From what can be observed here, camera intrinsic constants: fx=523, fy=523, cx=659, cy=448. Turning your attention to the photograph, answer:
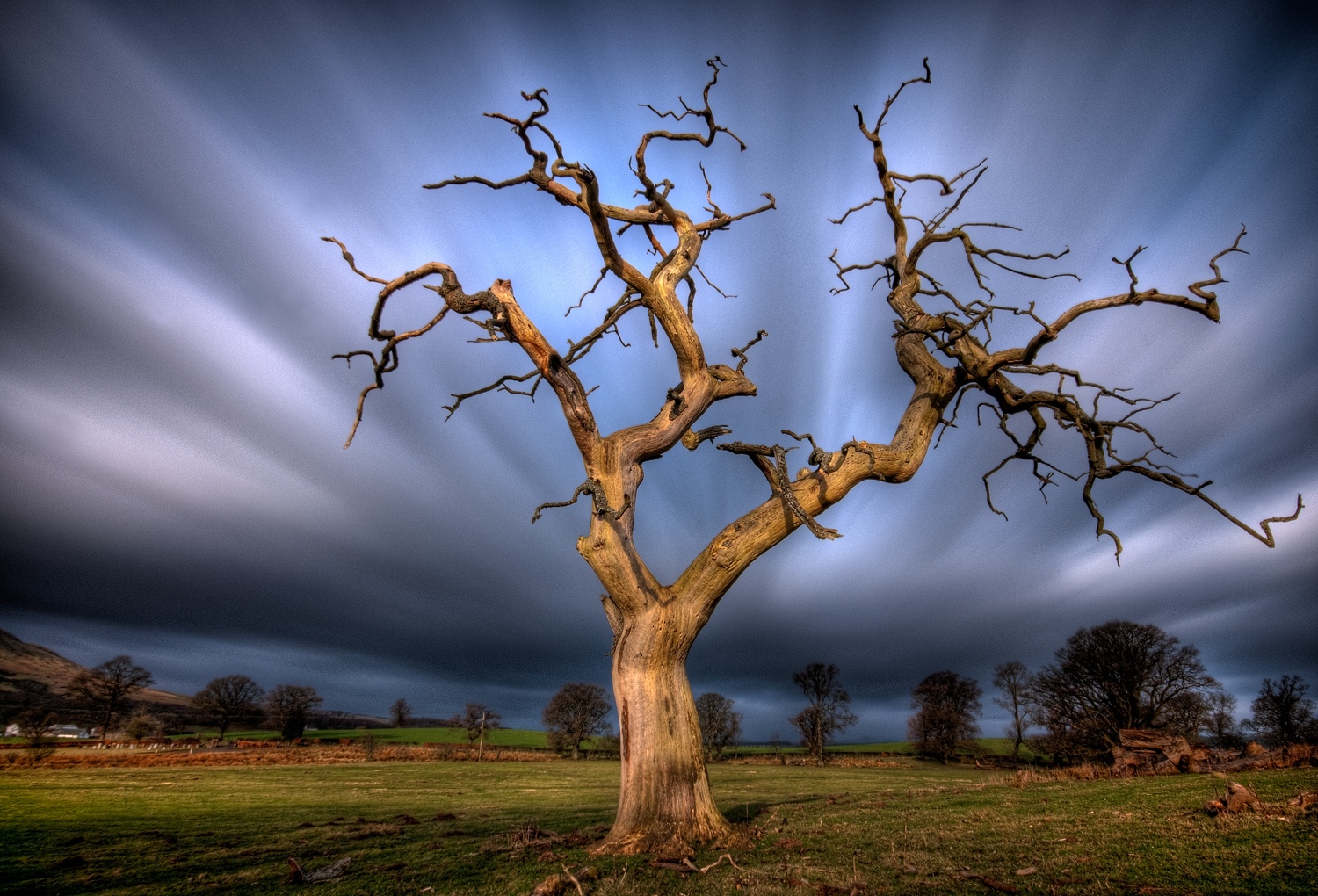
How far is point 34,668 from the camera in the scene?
150 metres

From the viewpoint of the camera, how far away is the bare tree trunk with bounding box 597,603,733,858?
627 cm

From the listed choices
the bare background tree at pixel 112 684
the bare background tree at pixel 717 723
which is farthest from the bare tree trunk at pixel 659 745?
the bare background tree at pixel 112 684

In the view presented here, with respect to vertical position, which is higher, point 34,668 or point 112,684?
point 112,684

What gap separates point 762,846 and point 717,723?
57.5m

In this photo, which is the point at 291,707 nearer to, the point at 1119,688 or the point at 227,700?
the point at 227,700

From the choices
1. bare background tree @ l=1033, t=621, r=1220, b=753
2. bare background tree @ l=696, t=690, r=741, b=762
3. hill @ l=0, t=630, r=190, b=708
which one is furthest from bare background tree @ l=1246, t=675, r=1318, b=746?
hill @ l=0, t=630, r=190, b=708

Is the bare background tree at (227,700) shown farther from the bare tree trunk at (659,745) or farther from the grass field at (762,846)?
the bare tree trunk at (659,745)

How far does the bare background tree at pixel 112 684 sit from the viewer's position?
159 feet

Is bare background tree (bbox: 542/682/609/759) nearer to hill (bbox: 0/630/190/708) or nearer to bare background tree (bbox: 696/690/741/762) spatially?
bare background tree (bbox: 696/690/741/762)

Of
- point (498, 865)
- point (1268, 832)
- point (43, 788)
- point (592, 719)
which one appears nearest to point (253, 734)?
point (592, 719)

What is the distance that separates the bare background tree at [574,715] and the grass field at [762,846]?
51.7 metres

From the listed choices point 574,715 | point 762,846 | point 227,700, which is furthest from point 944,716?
point 227,700

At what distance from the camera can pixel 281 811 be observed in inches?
453

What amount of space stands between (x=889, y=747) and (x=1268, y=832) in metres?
93.3
